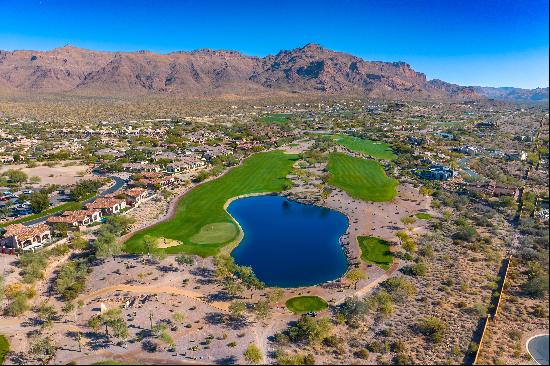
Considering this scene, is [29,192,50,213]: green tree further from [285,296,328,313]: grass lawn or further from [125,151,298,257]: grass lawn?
[285,296,328,313]: grass lawn

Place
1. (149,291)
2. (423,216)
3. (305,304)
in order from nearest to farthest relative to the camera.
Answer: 1. (305,304)
2. (149,291)
3. (423,216)

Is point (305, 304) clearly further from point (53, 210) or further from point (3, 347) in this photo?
point (53, 210)

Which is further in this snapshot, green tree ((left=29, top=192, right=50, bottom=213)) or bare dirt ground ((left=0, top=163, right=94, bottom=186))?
bare dirt ground ((left=0, top=163, right=94, bottom=186))

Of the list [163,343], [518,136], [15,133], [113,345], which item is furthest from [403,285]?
[15,133]

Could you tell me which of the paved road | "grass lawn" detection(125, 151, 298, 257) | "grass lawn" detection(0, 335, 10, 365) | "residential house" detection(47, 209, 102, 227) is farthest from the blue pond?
the paved road

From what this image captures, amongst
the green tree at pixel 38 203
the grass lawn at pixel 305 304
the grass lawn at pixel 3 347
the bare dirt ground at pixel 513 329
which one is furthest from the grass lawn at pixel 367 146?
the grass lawn at pixel 3 347

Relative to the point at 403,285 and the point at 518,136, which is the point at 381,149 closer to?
the point at 518,136

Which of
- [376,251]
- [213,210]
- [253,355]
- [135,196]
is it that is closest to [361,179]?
[213,210]
